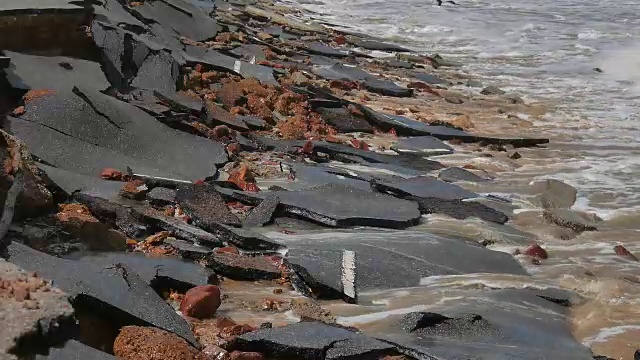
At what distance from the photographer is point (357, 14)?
75.4ft

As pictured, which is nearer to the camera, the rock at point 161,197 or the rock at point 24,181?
the rock at point 24,181

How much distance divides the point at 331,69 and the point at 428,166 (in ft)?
16.0

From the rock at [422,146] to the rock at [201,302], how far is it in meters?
4.11

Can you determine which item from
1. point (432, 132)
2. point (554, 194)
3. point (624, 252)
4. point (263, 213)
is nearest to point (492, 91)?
point (432, 132)

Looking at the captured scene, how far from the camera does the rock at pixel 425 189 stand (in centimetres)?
571

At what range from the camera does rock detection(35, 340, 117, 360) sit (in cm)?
221

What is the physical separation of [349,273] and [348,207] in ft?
3.70

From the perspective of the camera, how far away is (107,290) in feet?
10.1

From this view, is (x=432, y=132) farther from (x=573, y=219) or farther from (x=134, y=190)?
(x=134, y=190)

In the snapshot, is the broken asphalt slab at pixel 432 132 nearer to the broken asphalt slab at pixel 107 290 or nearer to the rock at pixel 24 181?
the rock at pixel 24 181

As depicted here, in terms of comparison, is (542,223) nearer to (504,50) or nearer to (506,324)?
(506,324)

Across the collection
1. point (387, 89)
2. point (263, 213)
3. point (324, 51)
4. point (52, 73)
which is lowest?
point (324, 51)

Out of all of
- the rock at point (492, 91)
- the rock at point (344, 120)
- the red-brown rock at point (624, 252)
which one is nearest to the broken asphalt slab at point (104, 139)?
the rock at point (344, 120)

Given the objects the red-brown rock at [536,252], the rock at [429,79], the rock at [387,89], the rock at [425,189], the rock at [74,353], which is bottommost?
the rock at [429,79]
